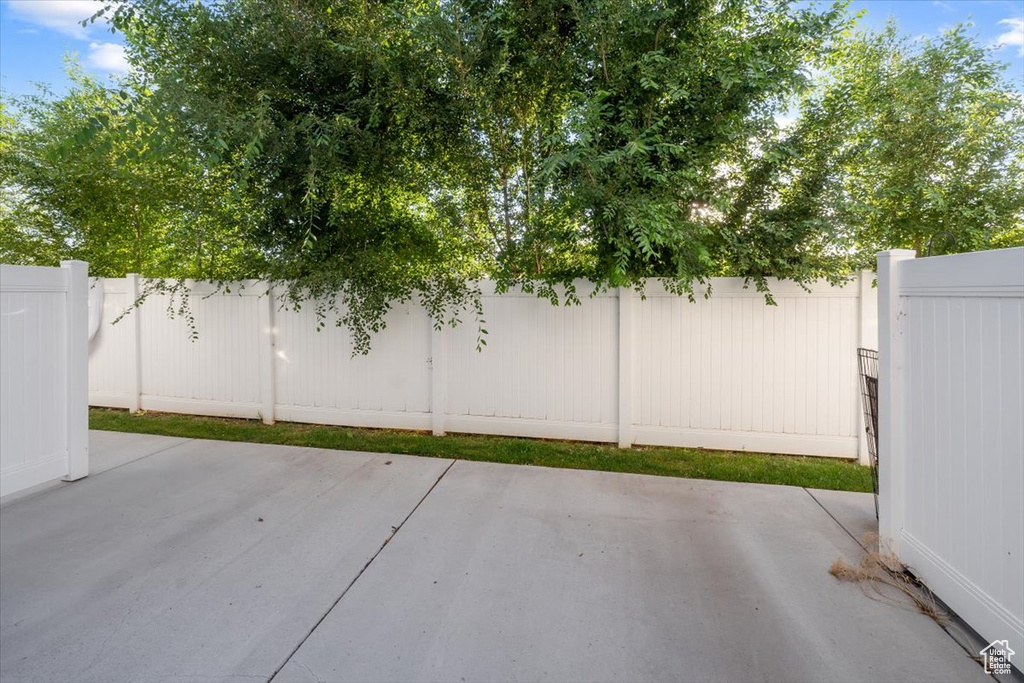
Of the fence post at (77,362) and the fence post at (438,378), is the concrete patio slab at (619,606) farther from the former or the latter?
the fence post at (77,362)

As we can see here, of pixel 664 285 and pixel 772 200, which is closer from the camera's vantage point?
pixel 772 200

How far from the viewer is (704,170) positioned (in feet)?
11.6

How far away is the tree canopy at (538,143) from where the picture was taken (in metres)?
3.38

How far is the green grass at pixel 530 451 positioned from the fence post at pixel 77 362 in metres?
1.22

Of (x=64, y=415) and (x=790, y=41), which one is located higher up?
(x=790, y=41)

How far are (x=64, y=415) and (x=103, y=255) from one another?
10.9ft

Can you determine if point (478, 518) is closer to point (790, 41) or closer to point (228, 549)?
point (228, 549)

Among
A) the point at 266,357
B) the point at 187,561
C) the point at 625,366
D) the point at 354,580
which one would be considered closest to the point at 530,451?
the point at 625,366

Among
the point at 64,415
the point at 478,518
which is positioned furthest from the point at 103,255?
the point at 478,518

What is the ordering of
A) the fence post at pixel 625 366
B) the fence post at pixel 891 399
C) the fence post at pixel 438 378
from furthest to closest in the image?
the fence post at pixel 438 378 → the fence post at pixel 625 366 → the fence post at pixel 891 399

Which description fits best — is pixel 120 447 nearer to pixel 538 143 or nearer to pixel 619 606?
pixel 619 606

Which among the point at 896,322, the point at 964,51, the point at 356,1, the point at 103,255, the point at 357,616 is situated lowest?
the point at 357,616

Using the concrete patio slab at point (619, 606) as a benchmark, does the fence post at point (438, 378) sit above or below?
above

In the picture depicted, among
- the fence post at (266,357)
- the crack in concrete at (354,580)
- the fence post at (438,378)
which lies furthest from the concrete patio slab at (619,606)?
the fence post at (266,357)
